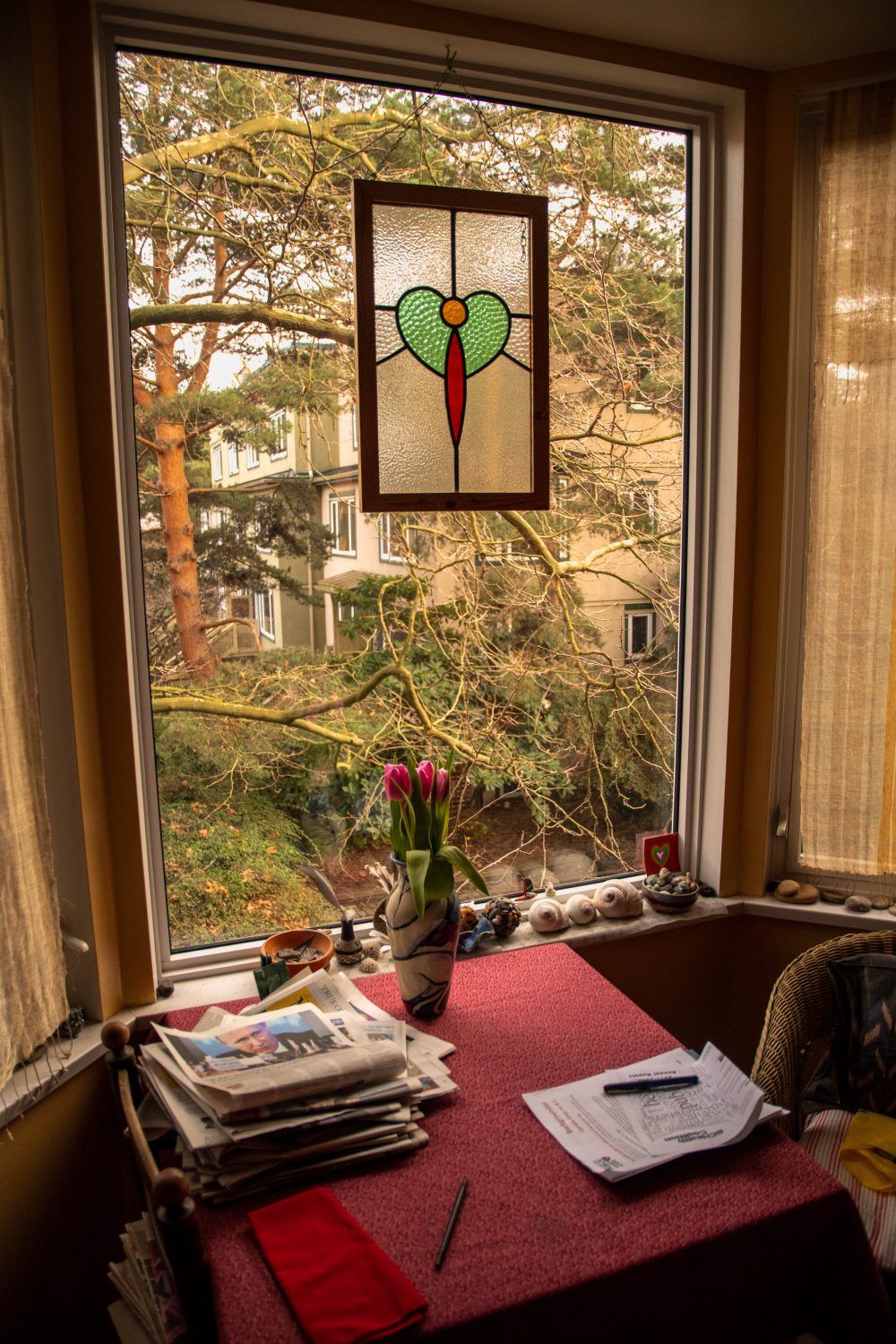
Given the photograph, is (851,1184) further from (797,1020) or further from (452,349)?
(452,349)

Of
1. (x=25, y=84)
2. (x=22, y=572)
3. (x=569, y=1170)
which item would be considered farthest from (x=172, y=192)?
(x=569, y=1170)

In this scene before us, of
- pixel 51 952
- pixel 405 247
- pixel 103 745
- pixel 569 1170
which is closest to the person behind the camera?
pixel 569 1170

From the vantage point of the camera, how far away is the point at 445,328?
1.96 metres

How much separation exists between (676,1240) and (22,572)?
54.5 inches

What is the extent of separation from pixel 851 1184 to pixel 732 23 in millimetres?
2237

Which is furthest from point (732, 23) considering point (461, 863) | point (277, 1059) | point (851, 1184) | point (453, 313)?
point (851, 1184)

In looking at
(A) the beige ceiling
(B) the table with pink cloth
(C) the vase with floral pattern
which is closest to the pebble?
(C) the vase with floral pattern

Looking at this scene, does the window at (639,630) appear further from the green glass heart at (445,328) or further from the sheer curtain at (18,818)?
the sheer curtain at (18,818)

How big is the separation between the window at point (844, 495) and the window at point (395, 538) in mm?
938

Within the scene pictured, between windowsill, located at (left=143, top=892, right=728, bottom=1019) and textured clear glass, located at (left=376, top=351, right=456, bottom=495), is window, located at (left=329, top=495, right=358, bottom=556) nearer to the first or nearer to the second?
textured clear glass, located at (left=376, top=351, right=456, bottom=495)

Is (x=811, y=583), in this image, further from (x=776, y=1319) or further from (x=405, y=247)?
(x=776, y=1319)

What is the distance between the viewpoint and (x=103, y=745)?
69.2 inches

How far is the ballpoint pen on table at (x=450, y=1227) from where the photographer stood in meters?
1.14

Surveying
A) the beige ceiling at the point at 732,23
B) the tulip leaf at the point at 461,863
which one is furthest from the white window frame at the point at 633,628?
the beige ceiling at the point at 732,23
